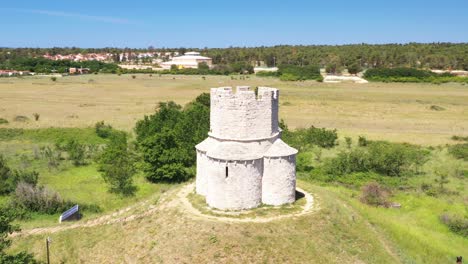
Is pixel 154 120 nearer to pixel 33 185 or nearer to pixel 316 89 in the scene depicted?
pixel 33 185

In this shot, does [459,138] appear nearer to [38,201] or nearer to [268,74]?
[38,201]

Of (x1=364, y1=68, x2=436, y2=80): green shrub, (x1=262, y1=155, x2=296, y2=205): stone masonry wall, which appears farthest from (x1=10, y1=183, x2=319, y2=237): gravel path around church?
(x1=364, y1=68, x2=436, y2=80): green shrub

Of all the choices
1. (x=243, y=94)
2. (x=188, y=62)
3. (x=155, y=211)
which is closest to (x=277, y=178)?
(x=243, y=94)

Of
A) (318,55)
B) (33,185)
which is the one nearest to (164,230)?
(33,185)

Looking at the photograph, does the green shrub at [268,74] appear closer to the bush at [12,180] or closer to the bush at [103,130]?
the bush at [103,130]

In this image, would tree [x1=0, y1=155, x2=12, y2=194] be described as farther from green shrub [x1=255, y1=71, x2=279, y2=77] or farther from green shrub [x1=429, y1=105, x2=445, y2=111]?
green shrub [x1=255, y1=71, x2=279, y2=77]

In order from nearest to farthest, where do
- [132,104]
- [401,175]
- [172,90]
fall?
[401,175] < [132,104] < [172,90]
